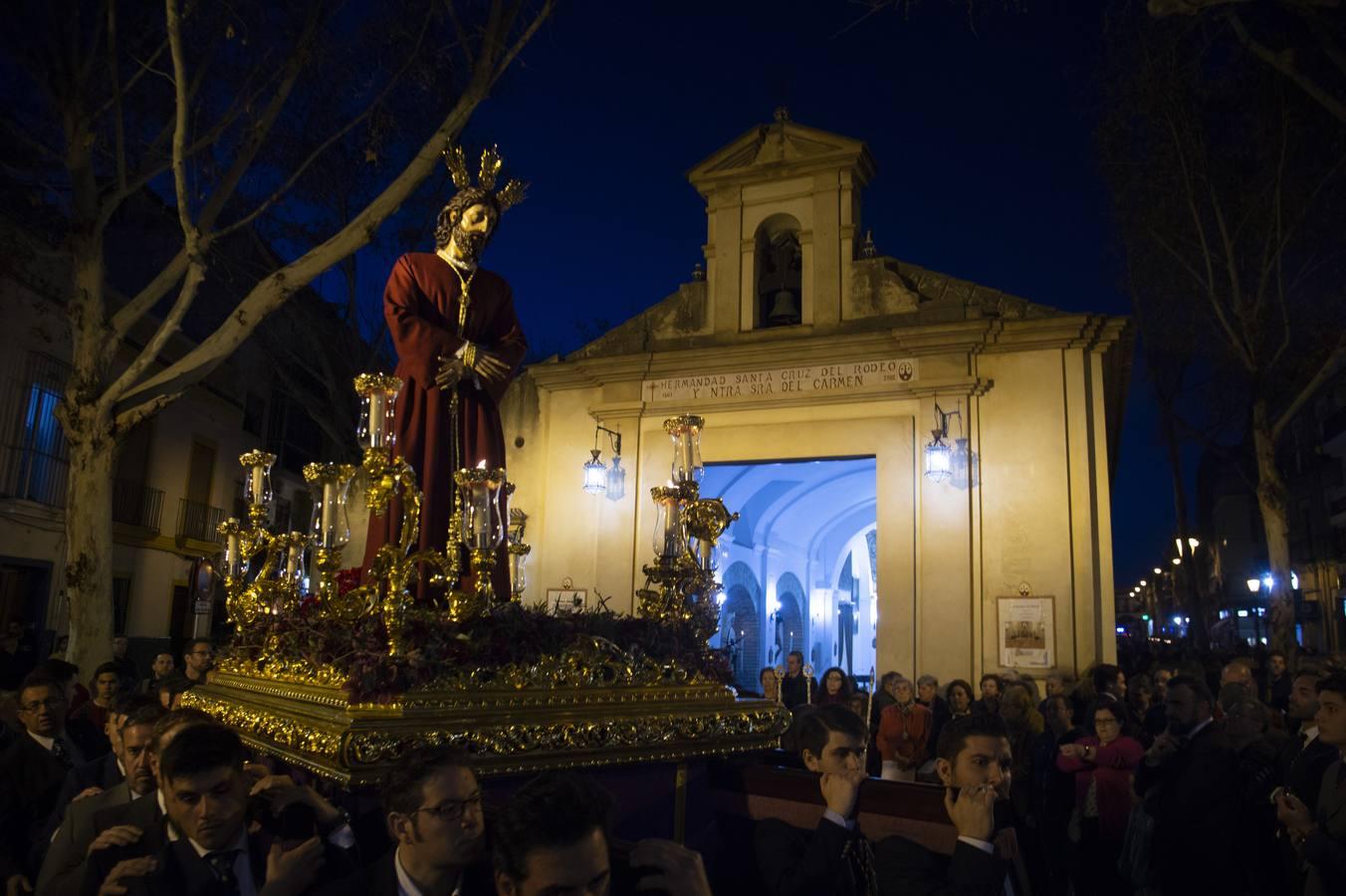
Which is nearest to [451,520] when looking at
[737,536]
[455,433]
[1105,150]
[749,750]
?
[455,433]

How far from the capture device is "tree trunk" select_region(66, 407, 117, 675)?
9000 millimetres

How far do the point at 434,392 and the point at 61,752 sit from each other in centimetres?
244

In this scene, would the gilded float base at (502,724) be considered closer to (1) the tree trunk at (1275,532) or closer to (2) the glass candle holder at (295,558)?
(2) the glass candle holder at (295,558)

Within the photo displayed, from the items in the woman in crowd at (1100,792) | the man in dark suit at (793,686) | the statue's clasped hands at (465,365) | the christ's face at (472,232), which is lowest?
the woman in crowd at (1100,792)

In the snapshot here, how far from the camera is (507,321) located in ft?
17.1

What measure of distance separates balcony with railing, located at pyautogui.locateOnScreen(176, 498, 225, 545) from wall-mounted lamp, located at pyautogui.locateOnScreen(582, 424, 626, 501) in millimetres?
10474

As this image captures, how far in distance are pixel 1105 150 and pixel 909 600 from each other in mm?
8192

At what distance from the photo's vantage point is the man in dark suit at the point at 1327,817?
3717mm

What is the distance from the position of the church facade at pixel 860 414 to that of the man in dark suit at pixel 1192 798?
223 inches

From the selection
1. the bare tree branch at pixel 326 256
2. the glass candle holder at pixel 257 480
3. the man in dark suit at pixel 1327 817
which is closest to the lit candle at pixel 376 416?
the glass candle holder at pixel 257 480

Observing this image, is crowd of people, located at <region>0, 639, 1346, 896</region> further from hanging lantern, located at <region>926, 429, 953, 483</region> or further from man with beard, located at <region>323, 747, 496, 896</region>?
hanging lantern, located at <region>926, 429, 953, 483</region>

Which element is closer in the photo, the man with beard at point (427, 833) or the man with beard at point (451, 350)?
the man with beard at point (427, 833)

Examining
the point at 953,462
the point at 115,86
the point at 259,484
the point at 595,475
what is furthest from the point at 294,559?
the point at 595,475

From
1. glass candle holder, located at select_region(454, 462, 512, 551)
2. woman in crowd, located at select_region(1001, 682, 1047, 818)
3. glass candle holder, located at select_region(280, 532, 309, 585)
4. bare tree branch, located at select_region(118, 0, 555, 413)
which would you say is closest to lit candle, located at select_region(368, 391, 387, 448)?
glass candle holder, located at select_region(454, 462, 512, 551)
